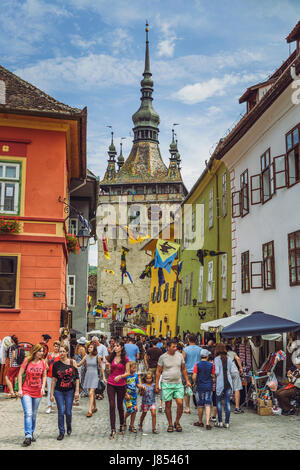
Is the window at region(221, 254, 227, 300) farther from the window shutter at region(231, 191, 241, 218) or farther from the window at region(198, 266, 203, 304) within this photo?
the window at region(198, 266, 203, 304)

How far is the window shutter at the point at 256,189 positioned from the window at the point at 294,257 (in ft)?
8.82

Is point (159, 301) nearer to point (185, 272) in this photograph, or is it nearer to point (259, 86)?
point (185, 272)

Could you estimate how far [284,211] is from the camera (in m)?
15.2

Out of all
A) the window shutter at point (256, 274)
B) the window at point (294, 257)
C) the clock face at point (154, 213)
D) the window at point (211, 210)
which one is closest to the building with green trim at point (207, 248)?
the window at point (211, 210)

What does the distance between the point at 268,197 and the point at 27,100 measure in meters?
7.73

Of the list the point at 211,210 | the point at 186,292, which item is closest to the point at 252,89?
the point at 211,210

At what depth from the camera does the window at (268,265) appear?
16.0 meters

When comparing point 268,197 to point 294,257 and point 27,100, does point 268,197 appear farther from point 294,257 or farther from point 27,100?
point 27,100

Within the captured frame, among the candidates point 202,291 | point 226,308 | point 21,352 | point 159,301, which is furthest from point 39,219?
point 159,301

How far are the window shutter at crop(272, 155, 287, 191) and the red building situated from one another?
5742 mm

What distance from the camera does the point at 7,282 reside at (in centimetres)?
1620

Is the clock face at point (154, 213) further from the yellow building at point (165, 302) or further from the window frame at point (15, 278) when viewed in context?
the window frame at point (15, 278)

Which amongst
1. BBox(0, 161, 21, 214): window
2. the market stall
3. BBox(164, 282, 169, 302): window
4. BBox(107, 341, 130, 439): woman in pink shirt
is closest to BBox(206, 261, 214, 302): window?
BBox(0, 161, 21, 214): window

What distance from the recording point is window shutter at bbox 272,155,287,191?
1502 centimetres
